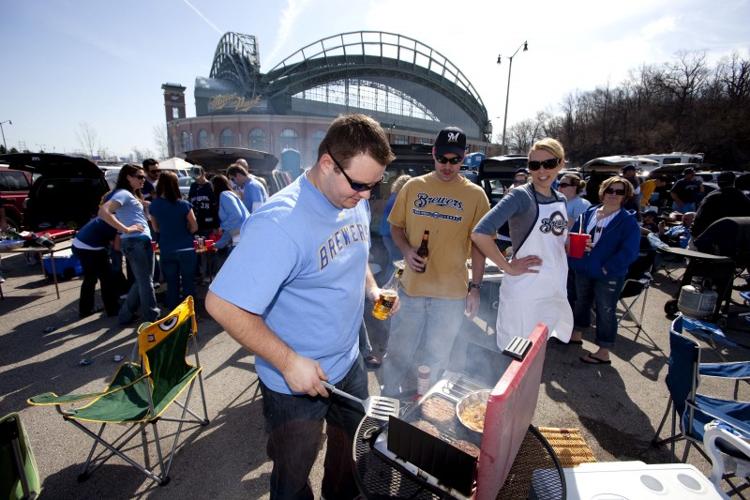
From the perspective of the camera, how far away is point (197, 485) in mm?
2500

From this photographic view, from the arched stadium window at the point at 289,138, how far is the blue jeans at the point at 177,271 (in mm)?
39758

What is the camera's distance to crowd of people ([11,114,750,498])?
4.59ft

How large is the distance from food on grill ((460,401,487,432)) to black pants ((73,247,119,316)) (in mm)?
5763

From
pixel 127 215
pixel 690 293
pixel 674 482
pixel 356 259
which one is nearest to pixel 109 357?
pixel 127 215

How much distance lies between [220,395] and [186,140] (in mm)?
53080

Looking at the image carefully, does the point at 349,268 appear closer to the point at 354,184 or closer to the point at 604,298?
the point at 354,184

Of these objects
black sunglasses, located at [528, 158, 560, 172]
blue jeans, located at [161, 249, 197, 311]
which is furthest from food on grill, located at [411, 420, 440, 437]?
blue jeans, located at [161, 249, 197, 311]

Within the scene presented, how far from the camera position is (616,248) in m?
3.86

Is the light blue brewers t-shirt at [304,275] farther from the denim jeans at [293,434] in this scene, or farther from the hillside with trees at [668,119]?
the hillside with trees at [668,119]

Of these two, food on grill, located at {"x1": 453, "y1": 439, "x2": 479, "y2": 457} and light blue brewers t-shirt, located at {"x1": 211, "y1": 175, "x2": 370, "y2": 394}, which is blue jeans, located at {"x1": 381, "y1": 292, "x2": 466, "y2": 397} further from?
food on grill, located at {"x1": 453, "y1": 439, "x2": 479, "y2": 457}

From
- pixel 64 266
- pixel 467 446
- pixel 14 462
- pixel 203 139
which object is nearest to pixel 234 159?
pixel 64 266

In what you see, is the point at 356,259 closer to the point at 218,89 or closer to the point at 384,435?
the point at 384,435

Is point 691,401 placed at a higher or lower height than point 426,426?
lower

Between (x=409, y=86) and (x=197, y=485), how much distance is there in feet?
199
